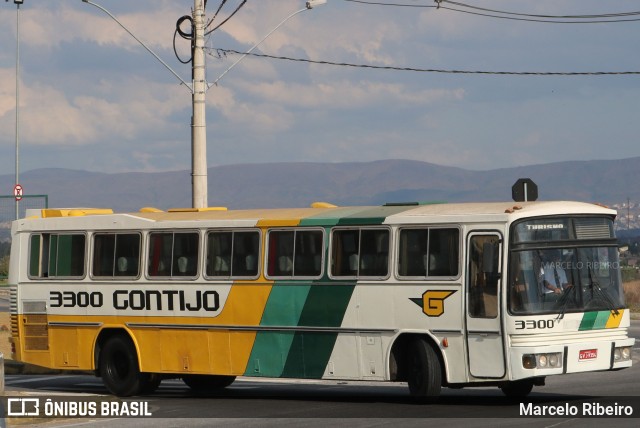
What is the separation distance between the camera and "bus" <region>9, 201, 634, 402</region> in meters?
17.6

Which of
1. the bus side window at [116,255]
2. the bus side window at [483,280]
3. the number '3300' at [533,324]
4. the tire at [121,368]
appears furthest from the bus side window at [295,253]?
the number '3300' at [533,324]

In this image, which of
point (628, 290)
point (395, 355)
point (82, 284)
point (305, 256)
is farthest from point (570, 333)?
point (628, 290)

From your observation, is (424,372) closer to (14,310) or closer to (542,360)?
(542,360)

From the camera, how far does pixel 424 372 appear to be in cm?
1802

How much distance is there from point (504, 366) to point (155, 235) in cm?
666

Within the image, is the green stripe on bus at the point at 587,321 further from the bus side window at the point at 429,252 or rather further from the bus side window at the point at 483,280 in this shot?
the bus side window at the point at 429,252

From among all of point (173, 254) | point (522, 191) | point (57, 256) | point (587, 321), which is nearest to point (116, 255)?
point (173, 254)

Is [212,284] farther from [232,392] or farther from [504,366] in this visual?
[504,366]

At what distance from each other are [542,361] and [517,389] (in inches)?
72.9

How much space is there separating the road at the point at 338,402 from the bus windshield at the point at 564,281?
134cm

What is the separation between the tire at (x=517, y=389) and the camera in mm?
18844

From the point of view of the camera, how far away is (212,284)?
20453 mm

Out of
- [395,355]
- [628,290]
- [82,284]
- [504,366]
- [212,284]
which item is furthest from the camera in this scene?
[628,290]

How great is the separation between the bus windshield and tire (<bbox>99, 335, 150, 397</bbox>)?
6904mm
